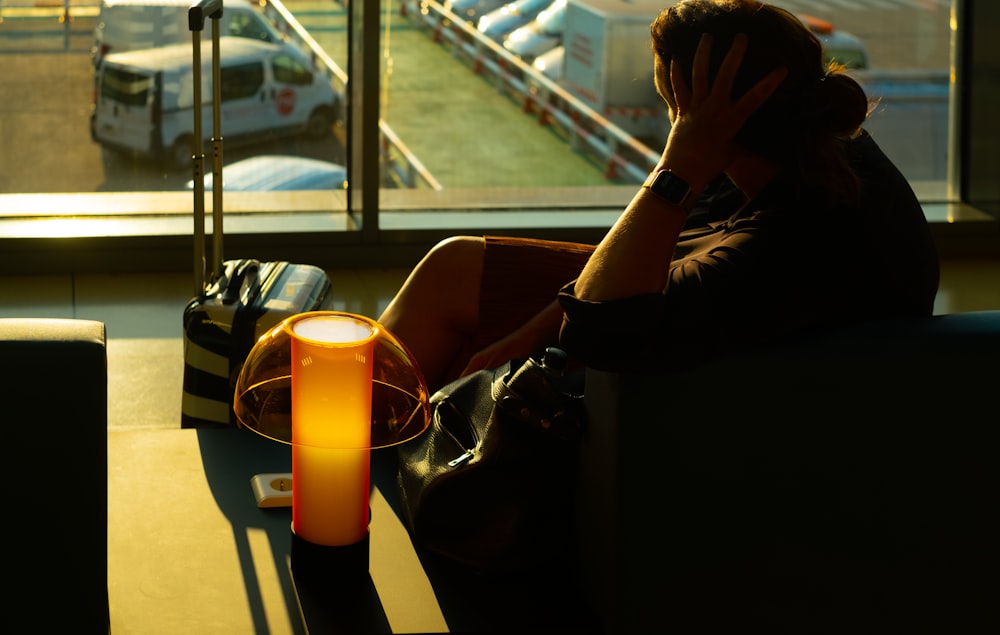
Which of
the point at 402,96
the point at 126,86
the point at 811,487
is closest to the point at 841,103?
the point at 811,487

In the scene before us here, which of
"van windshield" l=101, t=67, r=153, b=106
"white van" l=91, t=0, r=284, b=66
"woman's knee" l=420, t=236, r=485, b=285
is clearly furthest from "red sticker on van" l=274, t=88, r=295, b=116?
"woman's knee" l=420, t=236, r=485, b=285

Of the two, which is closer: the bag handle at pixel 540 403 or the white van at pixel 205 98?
the bag handle at pixel 540 403

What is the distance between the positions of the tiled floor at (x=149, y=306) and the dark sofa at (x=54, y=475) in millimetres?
1725

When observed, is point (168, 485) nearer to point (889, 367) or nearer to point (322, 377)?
point (322, 377)

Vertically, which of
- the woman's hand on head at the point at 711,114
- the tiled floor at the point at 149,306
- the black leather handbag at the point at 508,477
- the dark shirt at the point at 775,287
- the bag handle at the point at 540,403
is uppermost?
the woman's hand on head at the point at 711,114

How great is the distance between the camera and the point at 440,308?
277 cm

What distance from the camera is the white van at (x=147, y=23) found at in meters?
4.75

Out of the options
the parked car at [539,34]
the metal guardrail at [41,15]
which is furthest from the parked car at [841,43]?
the metal guardrail at [41,15]

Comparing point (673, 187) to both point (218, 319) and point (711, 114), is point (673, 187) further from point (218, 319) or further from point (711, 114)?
point (218, 319)

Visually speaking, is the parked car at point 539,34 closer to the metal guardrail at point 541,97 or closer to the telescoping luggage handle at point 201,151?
the metal guardrail at point 541,97

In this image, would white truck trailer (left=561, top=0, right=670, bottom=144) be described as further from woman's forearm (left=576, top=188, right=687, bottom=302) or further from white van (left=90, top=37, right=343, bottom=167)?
woman's forearm (left=576, top=188, right=687, bottom=302)

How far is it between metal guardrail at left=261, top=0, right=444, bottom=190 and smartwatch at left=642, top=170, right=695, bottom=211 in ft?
10.1

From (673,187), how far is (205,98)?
10.6ft

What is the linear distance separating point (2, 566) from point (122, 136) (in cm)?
324
